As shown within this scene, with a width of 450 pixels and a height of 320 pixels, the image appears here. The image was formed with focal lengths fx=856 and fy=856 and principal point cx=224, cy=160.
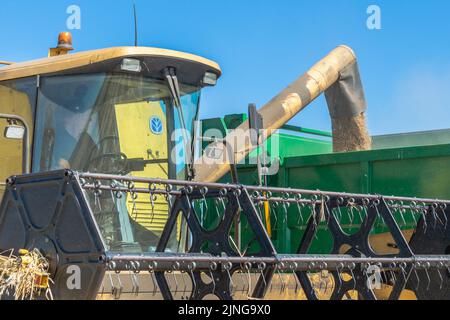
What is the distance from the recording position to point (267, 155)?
8.66m

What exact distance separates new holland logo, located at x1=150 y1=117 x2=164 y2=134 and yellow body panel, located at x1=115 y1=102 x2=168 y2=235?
0.02m

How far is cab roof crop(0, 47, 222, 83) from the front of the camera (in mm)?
6199

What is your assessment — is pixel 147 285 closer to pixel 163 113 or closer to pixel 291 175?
pixel 163 113

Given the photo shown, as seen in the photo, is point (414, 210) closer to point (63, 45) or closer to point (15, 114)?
point (15, 114)

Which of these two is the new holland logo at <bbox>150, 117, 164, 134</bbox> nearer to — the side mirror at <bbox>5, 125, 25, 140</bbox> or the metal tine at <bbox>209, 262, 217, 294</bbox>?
the side mirror at <bbox>5, 125, 25, 140</bbox>

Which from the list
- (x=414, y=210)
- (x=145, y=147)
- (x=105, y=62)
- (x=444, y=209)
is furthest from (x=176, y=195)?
(x=444, y=209)

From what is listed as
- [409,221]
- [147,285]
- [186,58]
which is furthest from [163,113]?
[409,221]

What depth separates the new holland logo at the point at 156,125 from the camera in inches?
252

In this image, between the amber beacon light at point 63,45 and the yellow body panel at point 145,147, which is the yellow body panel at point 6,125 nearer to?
the yellow body panel at point 145,147

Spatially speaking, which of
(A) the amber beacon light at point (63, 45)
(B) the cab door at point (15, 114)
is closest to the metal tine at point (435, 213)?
(B) the cab door at point (15, 114)

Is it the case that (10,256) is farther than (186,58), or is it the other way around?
(186,58)

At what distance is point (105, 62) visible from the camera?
20.3 ft

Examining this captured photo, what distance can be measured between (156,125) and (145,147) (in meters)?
0.21

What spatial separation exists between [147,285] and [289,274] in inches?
58.2
